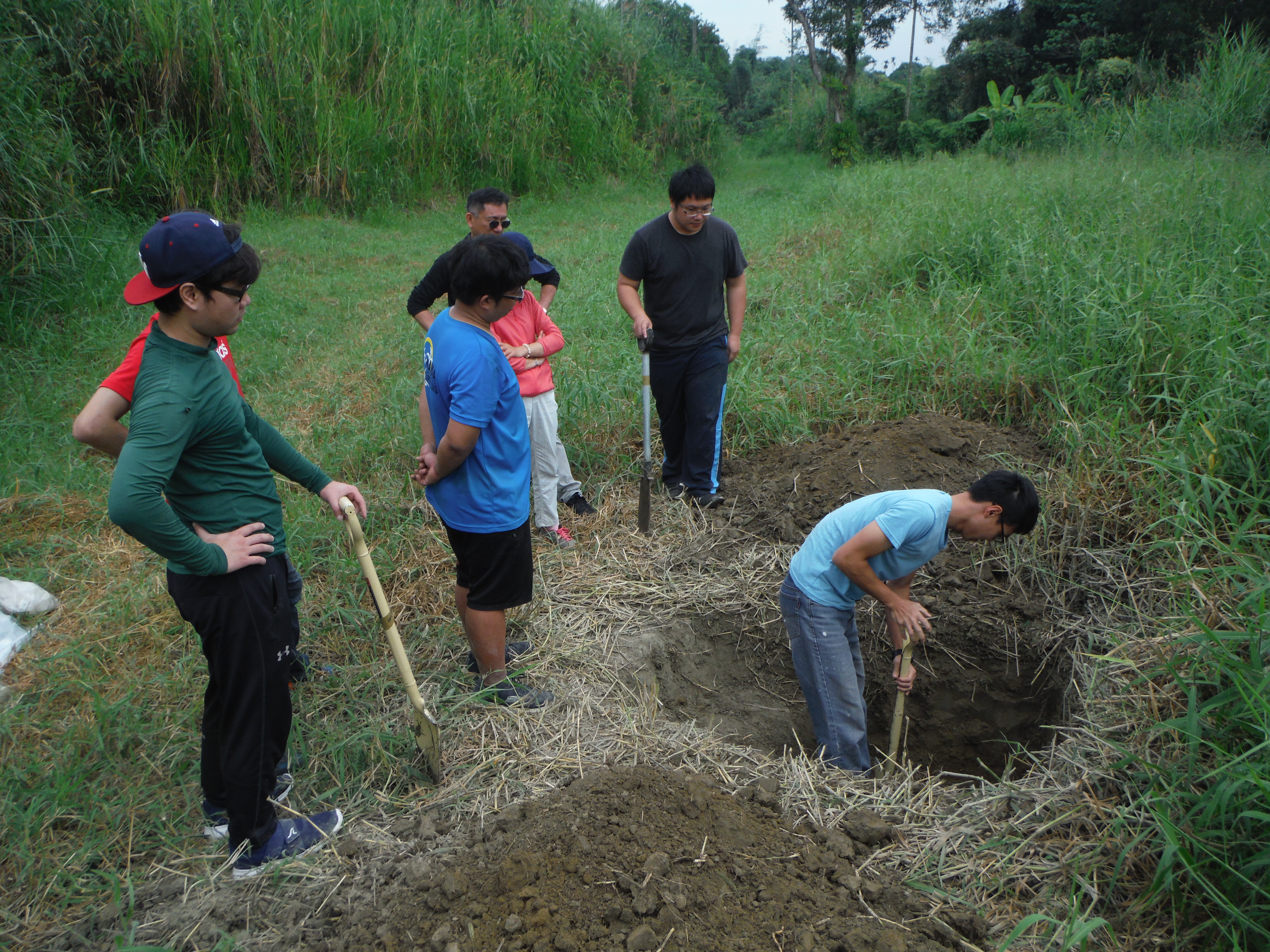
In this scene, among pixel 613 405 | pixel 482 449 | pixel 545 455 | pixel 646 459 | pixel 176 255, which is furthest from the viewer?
pixel 613 405

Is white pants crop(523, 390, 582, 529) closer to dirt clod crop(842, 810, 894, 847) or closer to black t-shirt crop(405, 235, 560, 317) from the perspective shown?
black t-shirt crop(405, 235, 560, 317)

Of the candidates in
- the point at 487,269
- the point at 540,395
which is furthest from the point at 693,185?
the point at 487,269

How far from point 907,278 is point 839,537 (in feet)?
13.2

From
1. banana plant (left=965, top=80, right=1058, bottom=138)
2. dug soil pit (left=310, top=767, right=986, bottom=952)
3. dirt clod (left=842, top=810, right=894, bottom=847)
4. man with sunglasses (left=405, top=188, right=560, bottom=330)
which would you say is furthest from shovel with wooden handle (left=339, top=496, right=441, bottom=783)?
banana plant (left=965, top=80, right=1058, bottom=138)

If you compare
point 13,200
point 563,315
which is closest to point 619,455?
point 563,315

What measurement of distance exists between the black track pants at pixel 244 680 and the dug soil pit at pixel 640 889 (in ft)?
1.20

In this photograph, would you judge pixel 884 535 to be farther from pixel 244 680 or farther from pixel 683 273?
pixel 683 273

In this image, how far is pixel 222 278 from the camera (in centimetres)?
189

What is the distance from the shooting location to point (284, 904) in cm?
218

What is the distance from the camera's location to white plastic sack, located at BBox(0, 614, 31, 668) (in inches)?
122

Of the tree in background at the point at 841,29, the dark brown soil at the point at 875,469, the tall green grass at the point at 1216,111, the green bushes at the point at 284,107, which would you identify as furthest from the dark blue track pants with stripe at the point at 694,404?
the tree in background at the point at 841,29

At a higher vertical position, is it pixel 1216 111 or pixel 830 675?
pixel 1216 111

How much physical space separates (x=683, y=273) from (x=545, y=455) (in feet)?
3.85

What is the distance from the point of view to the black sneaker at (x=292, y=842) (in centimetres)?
224
